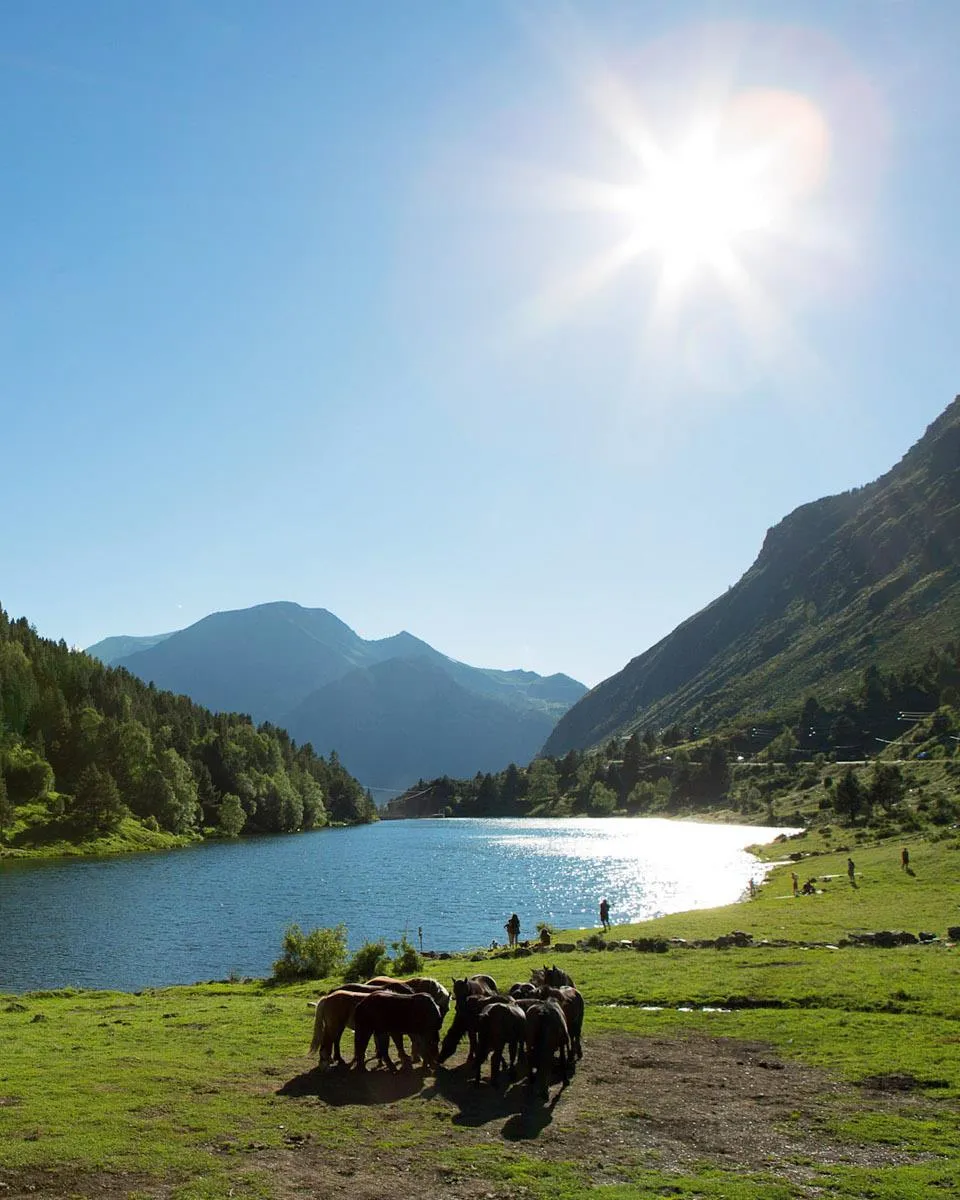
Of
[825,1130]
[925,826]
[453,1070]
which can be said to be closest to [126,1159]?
[453,1070]

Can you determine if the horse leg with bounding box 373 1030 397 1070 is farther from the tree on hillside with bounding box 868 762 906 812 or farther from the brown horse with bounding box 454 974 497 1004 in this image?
the tree on hillside with bounding box 868 762 906 812

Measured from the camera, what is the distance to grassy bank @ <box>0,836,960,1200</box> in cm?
1518

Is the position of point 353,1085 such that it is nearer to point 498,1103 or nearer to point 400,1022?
point 400,1022

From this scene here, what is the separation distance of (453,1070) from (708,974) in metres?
15.9

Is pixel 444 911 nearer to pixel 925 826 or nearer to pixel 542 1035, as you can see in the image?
pixel 925 826

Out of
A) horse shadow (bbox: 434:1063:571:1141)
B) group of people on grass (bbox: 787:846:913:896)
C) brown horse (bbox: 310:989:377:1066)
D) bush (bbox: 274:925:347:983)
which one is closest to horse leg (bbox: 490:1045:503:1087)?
horse shadow (bbox: 434:1063:571:1141)

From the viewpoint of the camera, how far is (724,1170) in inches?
614

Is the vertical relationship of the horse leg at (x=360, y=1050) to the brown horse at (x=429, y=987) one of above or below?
below

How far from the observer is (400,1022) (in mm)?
22375

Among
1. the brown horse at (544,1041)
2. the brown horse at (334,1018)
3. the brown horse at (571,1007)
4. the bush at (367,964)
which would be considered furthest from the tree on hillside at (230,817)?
the brown horse at (544,1041)

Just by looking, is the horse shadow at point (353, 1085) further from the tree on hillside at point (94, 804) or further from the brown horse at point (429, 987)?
the tree on hillside at point (94, 804)

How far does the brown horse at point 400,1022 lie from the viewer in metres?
22.3

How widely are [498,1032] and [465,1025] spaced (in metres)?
1.44

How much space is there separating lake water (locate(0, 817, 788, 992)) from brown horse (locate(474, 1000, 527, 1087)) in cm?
3527
